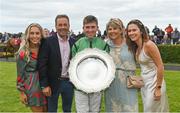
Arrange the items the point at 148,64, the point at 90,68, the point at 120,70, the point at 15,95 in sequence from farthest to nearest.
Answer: the point at 15,95 < the point at 120,70 < the point at 148,64 < the point at 90,68

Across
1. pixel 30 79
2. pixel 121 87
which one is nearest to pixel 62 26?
pixel 30 79

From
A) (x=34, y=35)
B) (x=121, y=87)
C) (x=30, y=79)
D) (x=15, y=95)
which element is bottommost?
(x=15, y=95)

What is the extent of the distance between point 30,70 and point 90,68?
87cm

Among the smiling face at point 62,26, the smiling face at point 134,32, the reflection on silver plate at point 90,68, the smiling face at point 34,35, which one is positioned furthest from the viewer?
the smiling face at point 62,26

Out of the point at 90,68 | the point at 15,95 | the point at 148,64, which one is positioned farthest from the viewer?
the point at 15,95

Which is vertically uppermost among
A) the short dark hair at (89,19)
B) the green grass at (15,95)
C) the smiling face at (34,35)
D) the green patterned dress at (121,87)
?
the short dark hair at (89,19)

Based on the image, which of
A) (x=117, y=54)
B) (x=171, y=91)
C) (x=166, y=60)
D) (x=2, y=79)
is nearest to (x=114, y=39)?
(x=117, y=54)

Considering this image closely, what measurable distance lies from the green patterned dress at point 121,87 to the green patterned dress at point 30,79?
0.94 m

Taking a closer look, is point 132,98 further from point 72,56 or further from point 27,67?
point 27,67

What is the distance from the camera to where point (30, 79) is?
18.9 ft

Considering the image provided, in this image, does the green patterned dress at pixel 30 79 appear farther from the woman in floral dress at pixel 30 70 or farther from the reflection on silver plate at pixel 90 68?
the reflection on silver plate at pixel 90 68

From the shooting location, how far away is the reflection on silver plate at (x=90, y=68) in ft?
17.5

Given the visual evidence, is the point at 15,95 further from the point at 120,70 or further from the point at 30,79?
the point at 120,70

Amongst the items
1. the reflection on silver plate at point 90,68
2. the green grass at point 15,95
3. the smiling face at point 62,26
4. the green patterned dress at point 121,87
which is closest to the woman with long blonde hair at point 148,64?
the green patterned dress at point 121,87
